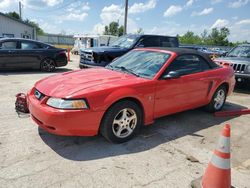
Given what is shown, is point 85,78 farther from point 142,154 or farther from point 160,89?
point 142,154

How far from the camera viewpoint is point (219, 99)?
5.78 meters

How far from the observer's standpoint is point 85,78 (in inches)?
160

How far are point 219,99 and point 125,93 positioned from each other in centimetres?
309

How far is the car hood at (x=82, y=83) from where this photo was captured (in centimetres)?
349

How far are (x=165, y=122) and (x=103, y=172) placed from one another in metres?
2.21

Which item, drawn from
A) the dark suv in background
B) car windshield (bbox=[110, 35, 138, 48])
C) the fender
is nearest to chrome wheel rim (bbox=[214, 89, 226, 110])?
the fender

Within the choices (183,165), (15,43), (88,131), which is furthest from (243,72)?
(15,43)

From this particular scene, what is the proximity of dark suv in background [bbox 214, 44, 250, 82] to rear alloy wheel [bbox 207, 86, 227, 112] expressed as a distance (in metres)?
2.90

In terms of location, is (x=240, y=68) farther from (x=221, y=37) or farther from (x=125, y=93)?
(x=221, y=37)

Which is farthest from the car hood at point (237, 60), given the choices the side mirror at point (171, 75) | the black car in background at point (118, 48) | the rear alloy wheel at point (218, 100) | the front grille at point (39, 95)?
the front grille at point (39, 95)

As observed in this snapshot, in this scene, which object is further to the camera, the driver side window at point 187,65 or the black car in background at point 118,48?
the black car in background at point 118,48

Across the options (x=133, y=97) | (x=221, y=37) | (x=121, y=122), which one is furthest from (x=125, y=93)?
(x=221, y=37)

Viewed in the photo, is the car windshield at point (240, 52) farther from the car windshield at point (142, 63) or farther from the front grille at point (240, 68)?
the car windshield at point (142, 63)

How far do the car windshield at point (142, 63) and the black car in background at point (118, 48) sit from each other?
11.8 feet
